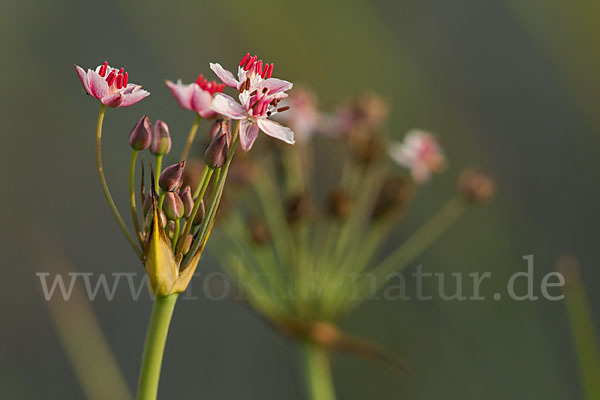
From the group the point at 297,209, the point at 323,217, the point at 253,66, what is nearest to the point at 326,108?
the point at 323,217

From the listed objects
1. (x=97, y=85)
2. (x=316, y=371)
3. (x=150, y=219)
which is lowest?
(x=316, y=371)

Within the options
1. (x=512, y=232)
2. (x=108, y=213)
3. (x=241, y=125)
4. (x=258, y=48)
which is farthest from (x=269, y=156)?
(x=108, y=213)

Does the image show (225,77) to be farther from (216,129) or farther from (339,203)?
(339,203)

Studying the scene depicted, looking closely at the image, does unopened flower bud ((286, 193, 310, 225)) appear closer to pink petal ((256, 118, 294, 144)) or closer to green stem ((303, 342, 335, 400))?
green stem ((303, 342, 335, 400))

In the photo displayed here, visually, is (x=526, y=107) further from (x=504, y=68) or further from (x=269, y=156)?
(x=269, y=156)

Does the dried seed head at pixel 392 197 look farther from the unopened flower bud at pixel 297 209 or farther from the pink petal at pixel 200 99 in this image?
the pink petal at pixel 200 99
